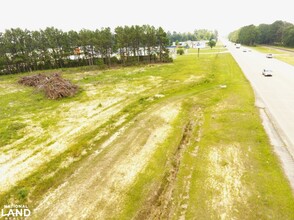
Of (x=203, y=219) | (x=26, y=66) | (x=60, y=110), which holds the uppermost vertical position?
(x=26, y=66)

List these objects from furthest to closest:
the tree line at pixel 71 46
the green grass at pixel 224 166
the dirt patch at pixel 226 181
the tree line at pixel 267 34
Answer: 1. the tree line at pixel 267 34
2. the tree line at pixel 71 46
3. the dirt patch at pixel 226 181
4. the green grass at pixel 224 166

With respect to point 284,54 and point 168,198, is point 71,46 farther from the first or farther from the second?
point 284,54

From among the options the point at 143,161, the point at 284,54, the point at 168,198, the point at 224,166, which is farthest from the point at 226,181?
the point at 284,54

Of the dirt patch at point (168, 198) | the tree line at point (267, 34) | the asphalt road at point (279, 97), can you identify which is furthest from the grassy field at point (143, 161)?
the tree line at point (267, 34)

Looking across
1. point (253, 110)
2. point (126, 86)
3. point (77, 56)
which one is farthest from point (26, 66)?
point (253, 110)

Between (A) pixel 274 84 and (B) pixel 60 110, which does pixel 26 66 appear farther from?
→ (A) pixel 274 84

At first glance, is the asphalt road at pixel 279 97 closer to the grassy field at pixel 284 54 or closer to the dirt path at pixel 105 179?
the dirt path at pixel 105 179
